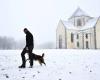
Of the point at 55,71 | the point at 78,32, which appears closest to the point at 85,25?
the point at 78,32

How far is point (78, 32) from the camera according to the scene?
6925cm

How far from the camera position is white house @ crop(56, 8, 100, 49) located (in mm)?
64000

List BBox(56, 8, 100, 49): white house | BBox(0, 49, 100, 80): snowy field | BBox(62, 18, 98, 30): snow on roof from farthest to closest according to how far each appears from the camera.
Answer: BBox(62, 18, 98, 30): snow on roof
BBox(56, 8, 100, 49): white house
BBox(0, 49, 100, 80): snowy field

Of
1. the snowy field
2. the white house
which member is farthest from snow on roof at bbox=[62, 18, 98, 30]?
the snowy field

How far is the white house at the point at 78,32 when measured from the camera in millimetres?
64000

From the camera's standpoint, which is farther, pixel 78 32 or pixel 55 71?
pixel 78 32

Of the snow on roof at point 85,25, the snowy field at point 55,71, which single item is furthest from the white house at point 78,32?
the snowy field at point 55,71

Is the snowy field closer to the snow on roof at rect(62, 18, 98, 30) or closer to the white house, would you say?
the white house

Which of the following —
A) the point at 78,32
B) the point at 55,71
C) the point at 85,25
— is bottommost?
the point at 55,71

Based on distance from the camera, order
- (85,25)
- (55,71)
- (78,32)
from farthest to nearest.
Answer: (78,32) < (85,25) < (55,71)

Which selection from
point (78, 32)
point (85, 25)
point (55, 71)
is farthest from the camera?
point (78, 32)

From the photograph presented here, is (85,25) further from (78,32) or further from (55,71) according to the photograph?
(55,71)

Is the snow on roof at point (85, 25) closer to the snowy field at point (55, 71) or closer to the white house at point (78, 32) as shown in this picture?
the white house at point (78, 32)

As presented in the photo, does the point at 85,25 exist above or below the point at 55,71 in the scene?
above
